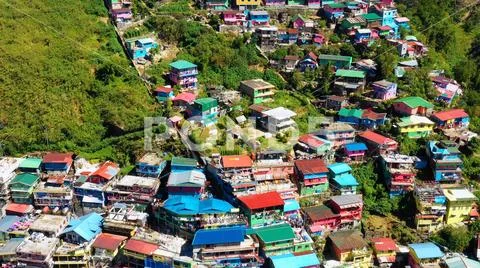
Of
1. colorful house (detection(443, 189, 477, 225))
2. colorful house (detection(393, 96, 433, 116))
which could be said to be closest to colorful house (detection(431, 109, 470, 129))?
colorful house (detection(393, 96, 433, 116))

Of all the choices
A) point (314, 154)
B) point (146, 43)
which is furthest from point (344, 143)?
point (146, 43)

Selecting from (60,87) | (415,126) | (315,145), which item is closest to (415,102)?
(415,126)

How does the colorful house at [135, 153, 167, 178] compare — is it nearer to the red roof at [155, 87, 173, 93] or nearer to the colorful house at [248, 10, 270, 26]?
the red roof at [155, 87, 173, 93]

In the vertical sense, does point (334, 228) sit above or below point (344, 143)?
below

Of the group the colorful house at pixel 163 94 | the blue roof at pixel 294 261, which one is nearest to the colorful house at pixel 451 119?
the blue roof at pixel 294 261

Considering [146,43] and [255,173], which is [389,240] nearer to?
[255,173]

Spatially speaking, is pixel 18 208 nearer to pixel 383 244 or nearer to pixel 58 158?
pixel 58 158
